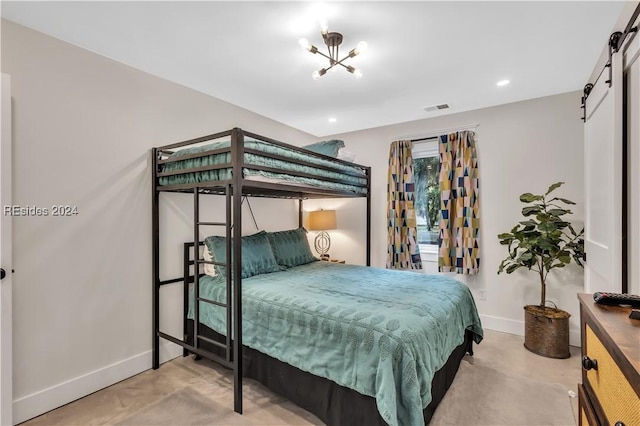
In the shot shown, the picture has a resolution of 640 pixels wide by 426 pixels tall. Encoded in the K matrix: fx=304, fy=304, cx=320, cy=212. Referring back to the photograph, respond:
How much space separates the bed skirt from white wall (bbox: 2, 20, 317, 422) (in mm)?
1084

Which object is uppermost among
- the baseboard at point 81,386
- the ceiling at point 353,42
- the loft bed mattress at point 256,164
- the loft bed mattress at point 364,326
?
the ceiling at point 353,42

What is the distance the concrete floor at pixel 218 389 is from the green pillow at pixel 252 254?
2.84ft

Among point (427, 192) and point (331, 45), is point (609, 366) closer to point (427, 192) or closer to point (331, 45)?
point (331, 45)

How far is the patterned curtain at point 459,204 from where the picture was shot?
11.6 feet

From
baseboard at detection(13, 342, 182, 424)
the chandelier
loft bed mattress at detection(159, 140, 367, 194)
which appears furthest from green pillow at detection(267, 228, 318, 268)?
the chandelier

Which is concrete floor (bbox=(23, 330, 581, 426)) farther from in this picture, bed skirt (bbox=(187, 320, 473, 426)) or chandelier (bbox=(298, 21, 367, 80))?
chandelier (bbox=(298, 21, 367, 80))

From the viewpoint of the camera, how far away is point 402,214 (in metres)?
3.99

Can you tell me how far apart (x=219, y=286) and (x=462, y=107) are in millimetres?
3222

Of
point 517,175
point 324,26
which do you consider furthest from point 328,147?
point 517,175

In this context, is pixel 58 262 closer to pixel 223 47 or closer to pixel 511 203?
pixel 223 47

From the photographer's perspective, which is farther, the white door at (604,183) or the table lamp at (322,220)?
the table lamp at (322,220)

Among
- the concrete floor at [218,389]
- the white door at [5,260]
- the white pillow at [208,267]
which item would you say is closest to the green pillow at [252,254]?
the white pillow at [208,267]

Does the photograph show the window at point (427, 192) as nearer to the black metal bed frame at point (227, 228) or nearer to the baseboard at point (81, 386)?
the black metal bed frame at point (227, 228)

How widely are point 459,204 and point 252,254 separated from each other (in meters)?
2.46
